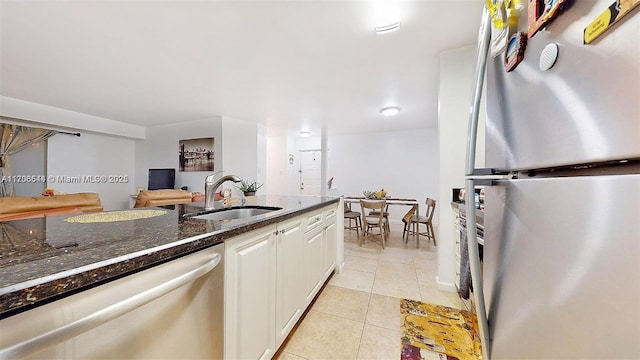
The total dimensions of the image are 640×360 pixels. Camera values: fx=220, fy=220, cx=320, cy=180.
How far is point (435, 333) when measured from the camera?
159 centimetres

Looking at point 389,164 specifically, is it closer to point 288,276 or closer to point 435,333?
point 435,333

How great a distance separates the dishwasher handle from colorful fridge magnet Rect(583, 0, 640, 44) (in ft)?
3.32

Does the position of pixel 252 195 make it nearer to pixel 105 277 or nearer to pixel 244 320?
pixel 244 320

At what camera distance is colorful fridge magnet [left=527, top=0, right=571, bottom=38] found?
0.35 meters

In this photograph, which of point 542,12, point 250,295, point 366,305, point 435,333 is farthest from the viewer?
point 366,305

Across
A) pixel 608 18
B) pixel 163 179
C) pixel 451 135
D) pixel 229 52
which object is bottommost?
pixel 163 179

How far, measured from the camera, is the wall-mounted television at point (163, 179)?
17.4ft

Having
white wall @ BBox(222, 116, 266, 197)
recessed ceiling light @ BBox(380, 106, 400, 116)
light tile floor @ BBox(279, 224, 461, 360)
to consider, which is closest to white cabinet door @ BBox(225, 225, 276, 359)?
light tile floor @ BBox(279, 224, 461, 360)

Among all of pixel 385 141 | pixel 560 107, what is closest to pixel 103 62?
pixel 560 107

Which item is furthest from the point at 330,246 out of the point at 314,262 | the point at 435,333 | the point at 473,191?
the point at 473,191

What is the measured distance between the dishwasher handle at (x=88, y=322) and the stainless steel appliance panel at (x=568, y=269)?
2.80 feet

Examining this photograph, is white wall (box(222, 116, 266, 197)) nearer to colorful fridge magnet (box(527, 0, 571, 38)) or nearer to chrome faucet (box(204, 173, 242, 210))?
chrome faucet (box(204, 173, 242, 210))

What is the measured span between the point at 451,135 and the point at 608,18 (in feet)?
6.80

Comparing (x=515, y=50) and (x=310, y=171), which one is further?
(x=310, y=171)
